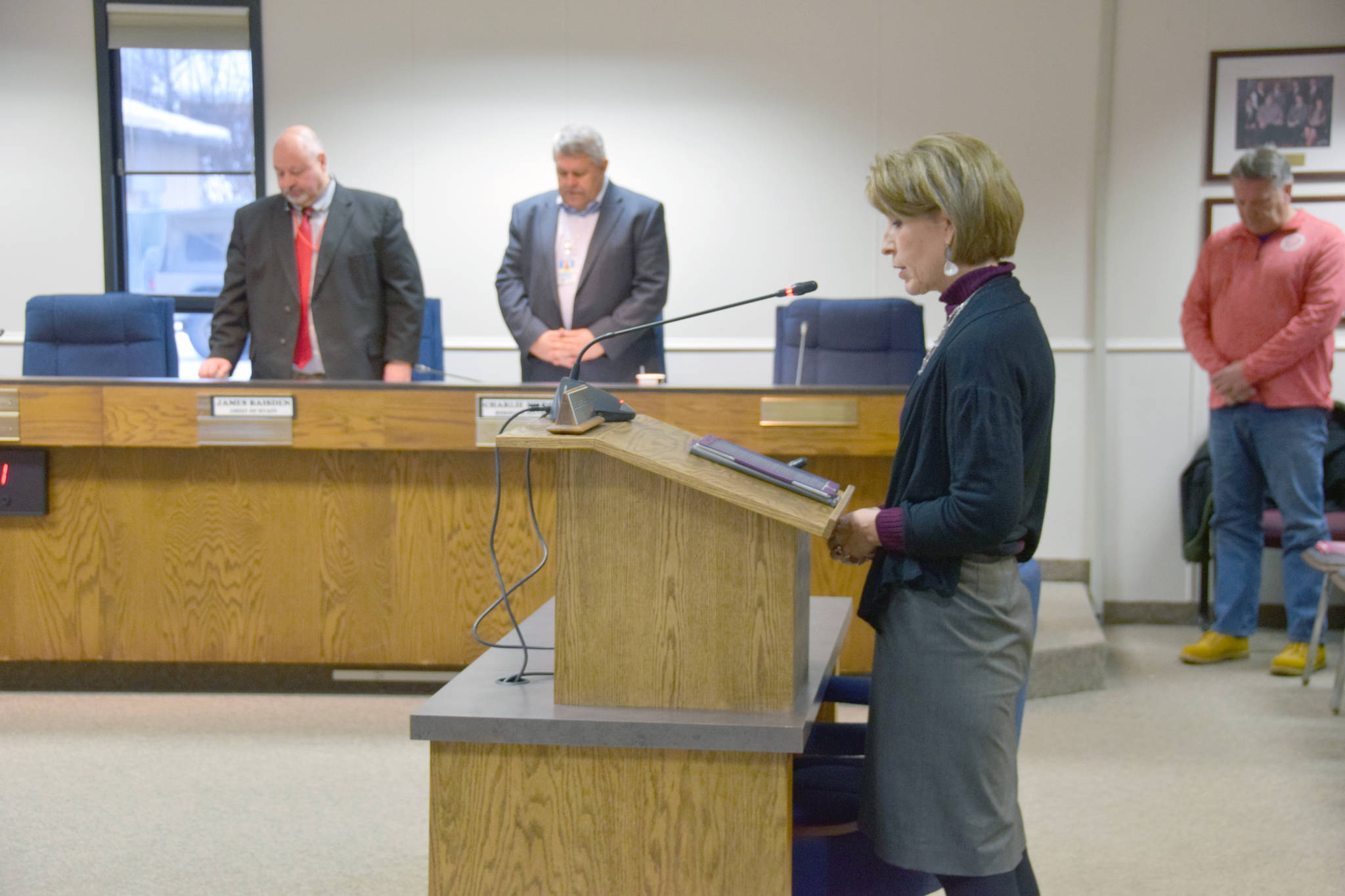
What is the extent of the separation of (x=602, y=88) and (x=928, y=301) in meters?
1.61

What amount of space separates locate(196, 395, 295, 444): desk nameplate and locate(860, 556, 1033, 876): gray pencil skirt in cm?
221

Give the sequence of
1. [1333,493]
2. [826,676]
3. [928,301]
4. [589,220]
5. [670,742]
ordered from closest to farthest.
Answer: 1. [670,742]
2. [826,676]
3. [589,220]
4. [1333,493]
5. [928,301]

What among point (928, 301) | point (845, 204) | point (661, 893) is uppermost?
point (845, 204)

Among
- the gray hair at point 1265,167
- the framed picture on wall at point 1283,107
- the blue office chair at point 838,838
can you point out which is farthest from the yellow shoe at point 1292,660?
the blue office chair at point 838,838

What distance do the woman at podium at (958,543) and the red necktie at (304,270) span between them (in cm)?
272

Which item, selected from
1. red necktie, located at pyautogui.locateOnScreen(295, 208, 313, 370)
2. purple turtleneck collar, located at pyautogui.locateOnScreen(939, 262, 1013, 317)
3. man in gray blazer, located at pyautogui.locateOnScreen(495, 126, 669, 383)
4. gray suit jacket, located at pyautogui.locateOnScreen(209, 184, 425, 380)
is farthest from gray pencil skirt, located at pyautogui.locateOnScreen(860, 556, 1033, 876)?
red necktie, located at pyautogui.locateOnScreen(295, 208, 313, 370)

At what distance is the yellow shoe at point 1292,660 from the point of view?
3.87 metres

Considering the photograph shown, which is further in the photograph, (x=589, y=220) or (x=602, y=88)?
(x=602, y=88)

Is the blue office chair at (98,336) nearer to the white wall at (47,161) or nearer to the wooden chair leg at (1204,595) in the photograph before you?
the white wall at (47,161)

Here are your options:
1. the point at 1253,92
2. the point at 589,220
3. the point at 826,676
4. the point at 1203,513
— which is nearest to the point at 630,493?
the point at 826,676

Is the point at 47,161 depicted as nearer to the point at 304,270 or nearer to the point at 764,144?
the point at 304,270

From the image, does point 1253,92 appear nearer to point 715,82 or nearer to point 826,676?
point 715,82

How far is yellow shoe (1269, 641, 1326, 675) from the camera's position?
387cm

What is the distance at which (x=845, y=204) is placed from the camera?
5023 millimetres
